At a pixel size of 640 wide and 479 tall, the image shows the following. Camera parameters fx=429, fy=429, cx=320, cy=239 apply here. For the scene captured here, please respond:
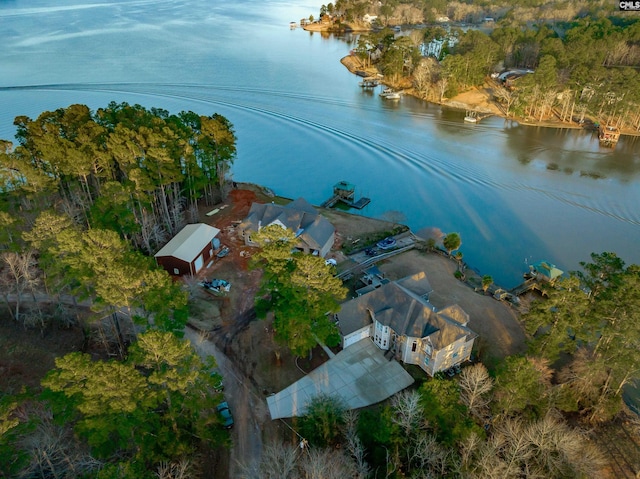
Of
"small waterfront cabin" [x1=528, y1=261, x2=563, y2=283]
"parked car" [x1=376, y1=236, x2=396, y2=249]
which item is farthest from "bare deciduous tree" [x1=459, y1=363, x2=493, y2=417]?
"parked car" [x1=376, y1=236, x2=396, y2=249]

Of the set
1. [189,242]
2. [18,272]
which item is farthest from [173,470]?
[189,242]

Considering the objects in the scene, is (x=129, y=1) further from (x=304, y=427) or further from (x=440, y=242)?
(x=304, y=427)

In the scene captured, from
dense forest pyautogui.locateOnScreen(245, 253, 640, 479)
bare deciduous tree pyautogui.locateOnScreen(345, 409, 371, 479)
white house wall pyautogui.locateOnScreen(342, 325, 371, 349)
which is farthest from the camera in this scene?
white house wall pyautogui.locateOnScreen(342, 325, 371, 349)

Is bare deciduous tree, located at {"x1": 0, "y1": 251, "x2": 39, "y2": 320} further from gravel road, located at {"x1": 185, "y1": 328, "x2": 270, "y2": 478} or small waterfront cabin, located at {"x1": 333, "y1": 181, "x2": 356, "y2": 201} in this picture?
small waterfront cabin, located at {"x1": 333, "y1": 181, "x2": 356, "y2": 201}

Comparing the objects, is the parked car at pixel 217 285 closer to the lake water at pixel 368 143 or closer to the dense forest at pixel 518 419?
the dense forest at pixel 518 419

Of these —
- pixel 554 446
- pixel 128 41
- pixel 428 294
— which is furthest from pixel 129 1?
pixel 554 446
